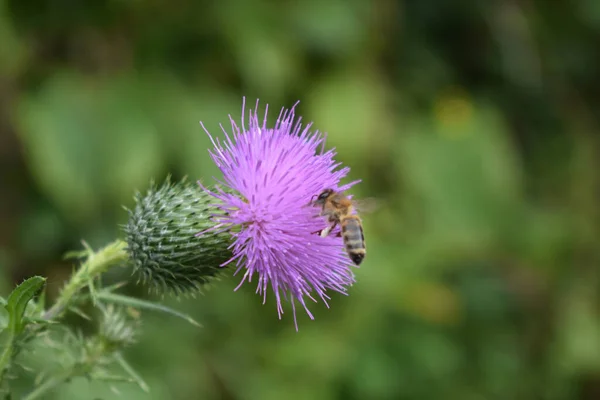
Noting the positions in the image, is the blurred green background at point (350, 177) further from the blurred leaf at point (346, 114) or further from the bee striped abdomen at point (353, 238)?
the bee striped abdomen at point (353, 238)

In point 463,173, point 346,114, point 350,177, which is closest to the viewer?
point 350,177

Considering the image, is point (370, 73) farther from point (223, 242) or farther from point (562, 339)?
point (223, 242)

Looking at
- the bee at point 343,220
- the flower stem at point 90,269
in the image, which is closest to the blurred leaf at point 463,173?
the bee at point 343,220

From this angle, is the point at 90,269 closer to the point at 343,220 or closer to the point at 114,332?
the point at 114,332

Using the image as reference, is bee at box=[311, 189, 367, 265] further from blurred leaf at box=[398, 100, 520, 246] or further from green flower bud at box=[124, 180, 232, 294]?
blurred leaf at box=[398, 100, 520, 246]

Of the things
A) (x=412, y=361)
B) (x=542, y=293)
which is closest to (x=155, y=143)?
(x=412, y=361)

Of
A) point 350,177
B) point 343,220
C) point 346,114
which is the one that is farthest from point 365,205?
point 346,114

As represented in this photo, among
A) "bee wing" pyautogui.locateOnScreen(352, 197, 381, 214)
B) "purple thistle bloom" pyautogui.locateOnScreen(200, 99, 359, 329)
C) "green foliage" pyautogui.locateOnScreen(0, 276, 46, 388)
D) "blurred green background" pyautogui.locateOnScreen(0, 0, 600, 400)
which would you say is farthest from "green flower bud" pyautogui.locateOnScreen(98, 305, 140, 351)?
"blurred green background" pyautogui.locateOnScreen(0, 0, 600, 400)

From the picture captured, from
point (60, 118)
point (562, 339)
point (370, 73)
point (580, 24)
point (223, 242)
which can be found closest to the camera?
point (223, 242)
